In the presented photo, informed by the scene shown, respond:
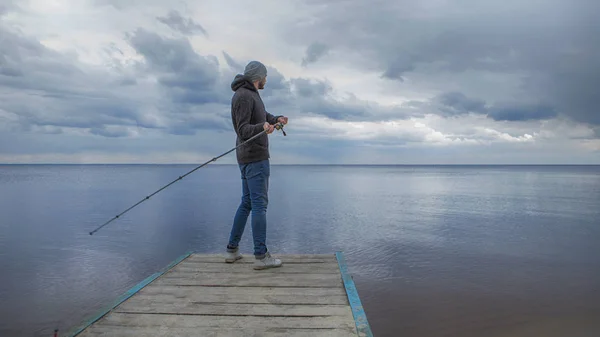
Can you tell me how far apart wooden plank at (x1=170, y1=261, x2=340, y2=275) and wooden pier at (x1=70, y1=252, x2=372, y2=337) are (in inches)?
0.5

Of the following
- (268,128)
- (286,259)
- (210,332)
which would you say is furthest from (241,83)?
(210,332)

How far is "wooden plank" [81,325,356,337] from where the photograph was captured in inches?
129

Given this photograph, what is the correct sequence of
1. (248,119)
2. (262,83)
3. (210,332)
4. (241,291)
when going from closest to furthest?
(210,332), (241,291), (248,119), (262,83)

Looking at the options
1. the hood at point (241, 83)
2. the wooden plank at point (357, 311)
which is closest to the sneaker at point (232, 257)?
the wooden plank at point (357, 311)

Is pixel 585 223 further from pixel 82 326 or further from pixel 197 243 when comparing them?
pixel 82 326

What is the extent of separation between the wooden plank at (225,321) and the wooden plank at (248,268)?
1493mm

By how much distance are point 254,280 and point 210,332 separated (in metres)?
1.41

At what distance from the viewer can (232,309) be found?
3.79m

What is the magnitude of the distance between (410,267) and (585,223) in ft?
50.9

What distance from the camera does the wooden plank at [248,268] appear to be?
5121 mm

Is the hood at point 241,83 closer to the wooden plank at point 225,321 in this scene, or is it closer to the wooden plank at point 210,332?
the wooden plank at point 225,321

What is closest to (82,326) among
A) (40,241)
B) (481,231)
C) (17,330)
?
(17,330)

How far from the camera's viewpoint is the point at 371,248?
48.2 ft

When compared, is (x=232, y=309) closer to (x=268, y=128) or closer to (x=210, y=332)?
(x=210, y=332)
